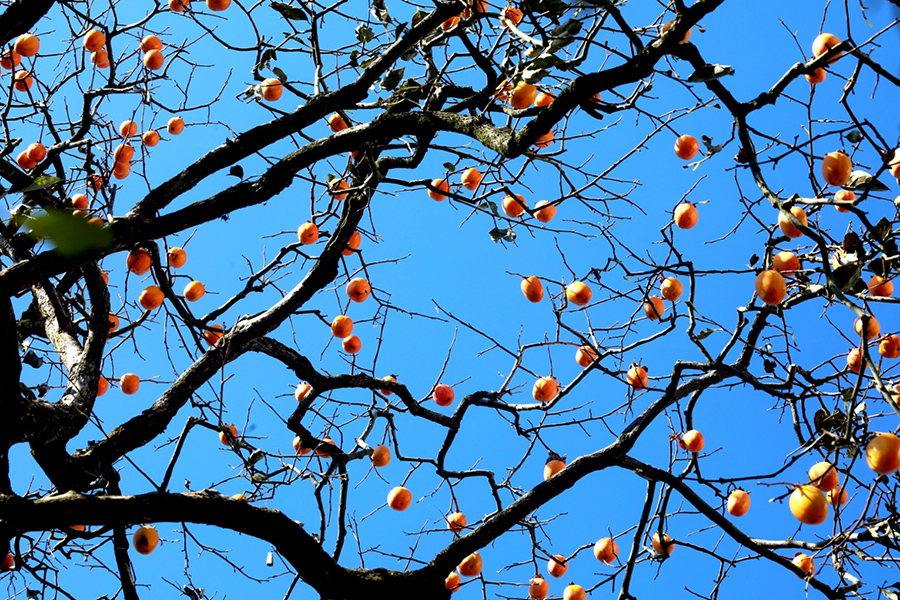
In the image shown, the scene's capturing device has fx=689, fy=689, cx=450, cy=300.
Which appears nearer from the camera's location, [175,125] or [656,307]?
[656,307]

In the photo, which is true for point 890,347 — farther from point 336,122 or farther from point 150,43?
point 150,43

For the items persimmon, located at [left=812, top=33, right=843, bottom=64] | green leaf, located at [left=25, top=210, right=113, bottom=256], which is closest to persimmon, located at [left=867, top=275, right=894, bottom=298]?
persimmon, located at [left=812, top=33, right=843, bottom=64]

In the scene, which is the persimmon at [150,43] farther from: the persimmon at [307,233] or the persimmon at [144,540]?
the persimmon at [144,540]

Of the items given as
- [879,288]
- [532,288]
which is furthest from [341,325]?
[879,288]

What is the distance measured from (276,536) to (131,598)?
796mm

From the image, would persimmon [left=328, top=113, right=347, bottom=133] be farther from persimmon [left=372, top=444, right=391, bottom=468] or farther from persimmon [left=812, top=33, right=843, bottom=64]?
persimmon [left=812, top=33, right=843, bottom=64]

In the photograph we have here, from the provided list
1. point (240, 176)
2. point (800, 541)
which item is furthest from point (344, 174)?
point (800, 541)

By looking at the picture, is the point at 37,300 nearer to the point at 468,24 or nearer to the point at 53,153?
the point at 53,153

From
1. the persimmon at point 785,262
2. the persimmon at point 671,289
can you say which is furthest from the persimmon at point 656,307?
the persimmon at point 785,262

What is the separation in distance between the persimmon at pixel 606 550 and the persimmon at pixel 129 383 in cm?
228

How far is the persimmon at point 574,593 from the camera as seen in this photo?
110 inches

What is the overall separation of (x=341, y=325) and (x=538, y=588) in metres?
1.43

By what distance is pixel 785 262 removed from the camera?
250 cm

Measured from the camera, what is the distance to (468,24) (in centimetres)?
203
